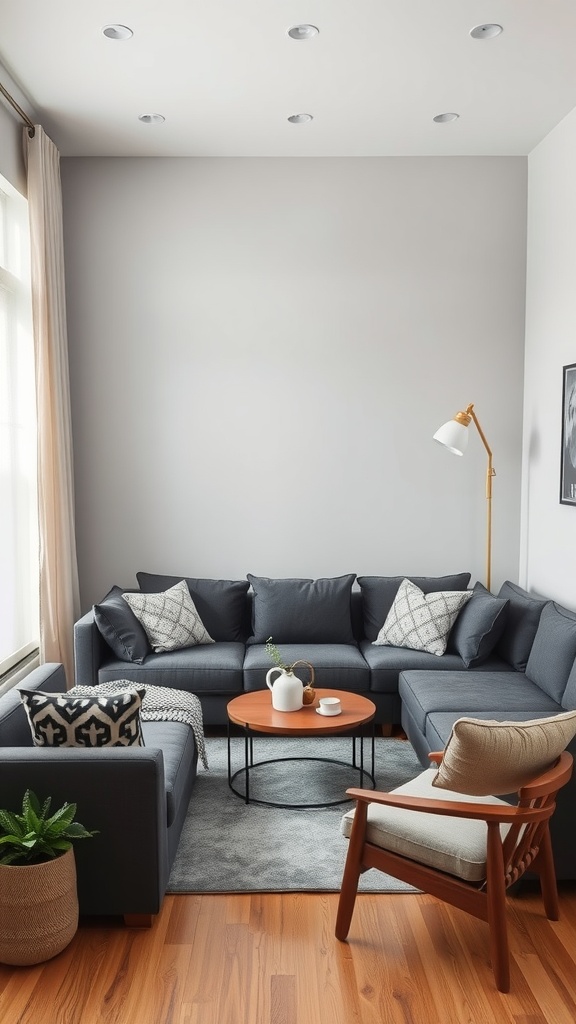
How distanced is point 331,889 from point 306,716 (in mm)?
805

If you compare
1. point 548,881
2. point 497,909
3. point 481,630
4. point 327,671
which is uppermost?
point 481,630

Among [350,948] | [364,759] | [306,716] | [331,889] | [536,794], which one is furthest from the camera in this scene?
[364,759]

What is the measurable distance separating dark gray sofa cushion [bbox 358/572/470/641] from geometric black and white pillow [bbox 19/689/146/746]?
94.5 inches

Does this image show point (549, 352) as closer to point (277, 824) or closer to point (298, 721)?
point (298, 721)

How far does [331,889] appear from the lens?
300cm

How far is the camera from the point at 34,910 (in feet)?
8.20

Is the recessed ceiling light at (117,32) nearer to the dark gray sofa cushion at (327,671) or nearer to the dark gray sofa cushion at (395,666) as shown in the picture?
the dark gray sofa cushion at (327,671)

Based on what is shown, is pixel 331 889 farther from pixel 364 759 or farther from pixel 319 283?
pixel 319 283

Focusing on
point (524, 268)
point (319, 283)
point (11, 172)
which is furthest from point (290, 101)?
point (524, 268)

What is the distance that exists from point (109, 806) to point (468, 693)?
185 cm

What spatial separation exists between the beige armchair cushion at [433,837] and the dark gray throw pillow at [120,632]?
2041 mm

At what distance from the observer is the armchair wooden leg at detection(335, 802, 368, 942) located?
8.78 feet

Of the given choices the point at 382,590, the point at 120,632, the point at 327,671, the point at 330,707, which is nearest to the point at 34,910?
the point at 330,707

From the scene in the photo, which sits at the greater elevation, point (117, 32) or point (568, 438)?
point (117, 32)
